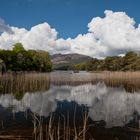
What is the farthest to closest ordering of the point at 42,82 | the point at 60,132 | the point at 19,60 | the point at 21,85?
the point at 19,60, the point at 42,82, the point at 21,85, the point at 60,132

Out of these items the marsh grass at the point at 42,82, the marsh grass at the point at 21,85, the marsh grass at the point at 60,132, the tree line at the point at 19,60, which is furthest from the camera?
the tree line at the point at 19,60

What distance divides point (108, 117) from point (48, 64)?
125432 mm

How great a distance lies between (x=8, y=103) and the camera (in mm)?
25312

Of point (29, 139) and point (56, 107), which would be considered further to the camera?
point (56, 107)

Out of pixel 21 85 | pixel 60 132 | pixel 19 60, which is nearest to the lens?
pixel 60 132

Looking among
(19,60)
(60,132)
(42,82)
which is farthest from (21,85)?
(19,60)

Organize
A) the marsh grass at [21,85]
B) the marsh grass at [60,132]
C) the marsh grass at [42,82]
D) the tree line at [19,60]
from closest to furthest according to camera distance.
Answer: the marsh grass at [60,132], the marsh grass at [21,85], the marsh grass at [42,82], the tree line at [19,60]

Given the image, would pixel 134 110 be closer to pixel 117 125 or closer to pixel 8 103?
pixel 117 125

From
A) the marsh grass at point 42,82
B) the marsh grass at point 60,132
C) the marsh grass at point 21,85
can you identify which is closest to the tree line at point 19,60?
the marsh grass at point 42,82

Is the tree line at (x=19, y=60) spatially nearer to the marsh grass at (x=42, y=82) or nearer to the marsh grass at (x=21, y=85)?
the marsh grass at (x=42, y=82)

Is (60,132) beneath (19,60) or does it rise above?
beneath

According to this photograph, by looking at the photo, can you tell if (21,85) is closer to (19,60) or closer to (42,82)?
(42,82)

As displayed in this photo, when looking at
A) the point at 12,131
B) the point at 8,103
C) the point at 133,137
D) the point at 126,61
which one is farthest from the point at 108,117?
the point at 126,61

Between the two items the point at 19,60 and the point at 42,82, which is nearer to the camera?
the point at 42,82
